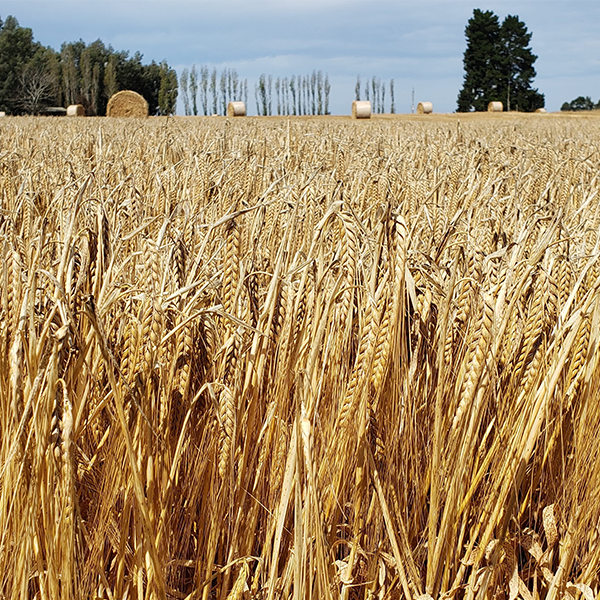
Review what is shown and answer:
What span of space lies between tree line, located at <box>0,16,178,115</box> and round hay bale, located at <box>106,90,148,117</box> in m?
25.4

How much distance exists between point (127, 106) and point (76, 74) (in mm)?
32167

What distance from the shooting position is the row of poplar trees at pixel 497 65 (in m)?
39.8

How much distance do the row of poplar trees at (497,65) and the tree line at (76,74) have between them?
20.6 meters

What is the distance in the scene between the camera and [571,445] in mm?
1080

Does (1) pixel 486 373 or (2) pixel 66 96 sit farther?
(2) pixel 66 96

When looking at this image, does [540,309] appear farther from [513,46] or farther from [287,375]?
[513,46]

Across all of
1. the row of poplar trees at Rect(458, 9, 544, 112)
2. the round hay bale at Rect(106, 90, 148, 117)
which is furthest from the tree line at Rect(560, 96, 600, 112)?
the round hay bale at Rect(106, 90, 148, 117)

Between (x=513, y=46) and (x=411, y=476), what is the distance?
45.5m

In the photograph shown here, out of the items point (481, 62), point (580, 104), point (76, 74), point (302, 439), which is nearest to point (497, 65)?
point (481, 62)

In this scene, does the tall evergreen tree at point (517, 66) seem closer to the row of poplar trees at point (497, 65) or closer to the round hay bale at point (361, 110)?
the row of poplar trees at point (497, 65)

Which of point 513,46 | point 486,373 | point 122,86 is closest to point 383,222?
point 486,373

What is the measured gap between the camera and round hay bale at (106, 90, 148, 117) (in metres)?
17.4

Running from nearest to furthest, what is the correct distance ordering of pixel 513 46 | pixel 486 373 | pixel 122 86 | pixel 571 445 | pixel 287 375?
pixel 486 373, pixel 287 375, pixel 571 445, pixel 513 46, pixel 122 86

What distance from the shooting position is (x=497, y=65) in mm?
40688
